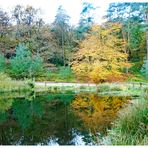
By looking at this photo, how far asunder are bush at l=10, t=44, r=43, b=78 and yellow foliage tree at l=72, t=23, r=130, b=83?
44 centimetres

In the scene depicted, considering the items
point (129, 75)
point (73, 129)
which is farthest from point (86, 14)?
point (73, 129)

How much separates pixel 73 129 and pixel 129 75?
96cm

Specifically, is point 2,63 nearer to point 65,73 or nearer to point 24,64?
point 24,64

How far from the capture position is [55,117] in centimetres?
559

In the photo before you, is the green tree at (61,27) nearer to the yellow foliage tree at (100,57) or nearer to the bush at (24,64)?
the yellow foliage tree at (100,57)

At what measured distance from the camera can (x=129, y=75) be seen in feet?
16.8

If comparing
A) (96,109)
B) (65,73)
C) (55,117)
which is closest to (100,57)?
(65,73)

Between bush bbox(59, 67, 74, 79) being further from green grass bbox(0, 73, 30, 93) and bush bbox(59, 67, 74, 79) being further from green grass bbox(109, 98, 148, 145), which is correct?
green grass bbox(109, 98, 148, 145)

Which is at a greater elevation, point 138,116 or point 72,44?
point 72,44

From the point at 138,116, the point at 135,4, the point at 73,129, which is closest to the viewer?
the point at 138,116

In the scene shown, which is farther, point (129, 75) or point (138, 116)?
point (129, 75)

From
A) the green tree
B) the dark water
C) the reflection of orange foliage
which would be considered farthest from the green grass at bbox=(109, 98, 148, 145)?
the green tree

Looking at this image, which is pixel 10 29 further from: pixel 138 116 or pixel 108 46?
pixel 138 116

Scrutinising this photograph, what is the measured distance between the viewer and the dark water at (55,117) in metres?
5.06
